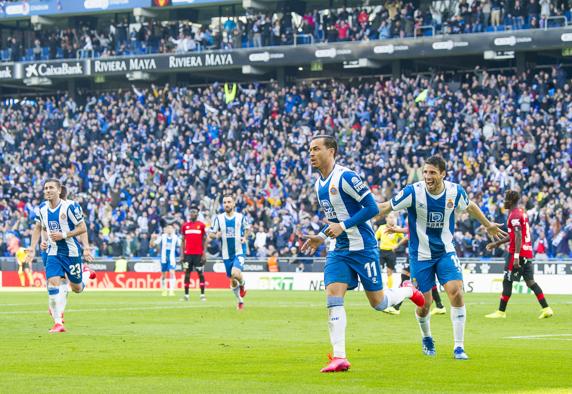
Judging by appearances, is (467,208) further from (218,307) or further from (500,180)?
(500,180)

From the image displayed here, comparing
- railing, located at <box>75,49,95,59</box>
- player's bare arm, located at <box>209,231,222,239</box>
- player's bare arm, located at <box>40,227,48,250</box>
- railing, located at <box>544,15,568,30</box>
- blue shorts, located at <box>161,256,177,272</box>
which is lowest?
blue shorts, located at <box>161,256,177,272</box>

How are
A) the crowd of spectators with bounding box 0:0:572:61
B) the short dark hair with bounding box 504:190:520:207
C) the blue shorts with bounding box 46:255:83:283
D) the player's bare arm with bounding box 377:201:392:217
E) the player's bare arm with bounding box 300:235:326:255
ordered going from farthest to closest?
1. the crowd of spectators with bounding box 0:0:572:61
2. the short dark hair with bounding box 504:190:520:207
3. the blue shorts with bounding box 46:255:83:283
4. the player's bare arm with bounding box 377:201:392:217
5. the player's bare arm with bounding box 300:235:326:255

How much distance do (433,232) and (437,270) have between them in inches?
19.2

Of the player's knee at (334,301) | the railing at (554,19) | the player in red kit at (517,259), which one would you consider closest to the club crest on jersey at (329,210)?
the player's knee at (334,301)

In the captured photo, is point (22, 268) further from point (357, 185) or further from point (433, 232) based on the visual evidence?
point (357, 185)

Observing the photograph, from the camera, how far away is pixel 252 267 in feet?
154

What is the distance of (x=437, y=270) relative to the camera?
15.0m

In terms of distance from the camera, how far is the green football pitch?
38.8ft

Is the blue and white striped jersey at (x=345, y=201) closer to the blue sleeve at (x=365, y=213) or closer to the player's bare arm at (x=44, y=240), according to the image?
the blue sleeve at (x=365, y=213)

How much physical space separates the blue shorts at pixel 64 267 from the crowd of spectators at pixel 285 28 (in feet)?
110

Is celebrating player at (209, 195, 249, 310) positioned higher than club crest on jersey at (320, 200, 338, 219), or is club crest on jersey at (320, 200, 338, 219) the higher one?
club crest on jersey at (320, 200, 338, 219)

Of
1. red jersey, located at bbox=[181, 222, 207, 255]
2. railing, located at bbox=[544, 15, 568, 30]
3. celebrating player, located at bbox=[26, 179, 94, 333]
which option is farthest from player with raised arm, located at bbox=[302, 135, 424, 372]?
railing, located at bbox=[544, 15, 568, 30]

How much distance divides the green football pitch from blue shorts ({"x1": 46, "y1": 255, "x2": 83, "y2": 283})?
1.02m

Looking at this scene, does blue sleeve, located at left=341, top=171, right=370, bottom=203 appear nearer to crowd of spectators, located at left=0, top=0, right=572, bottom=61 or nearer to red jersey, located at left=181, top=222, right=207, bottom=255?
red jersey, located at left=181, top=222, right=207, bottom=255
